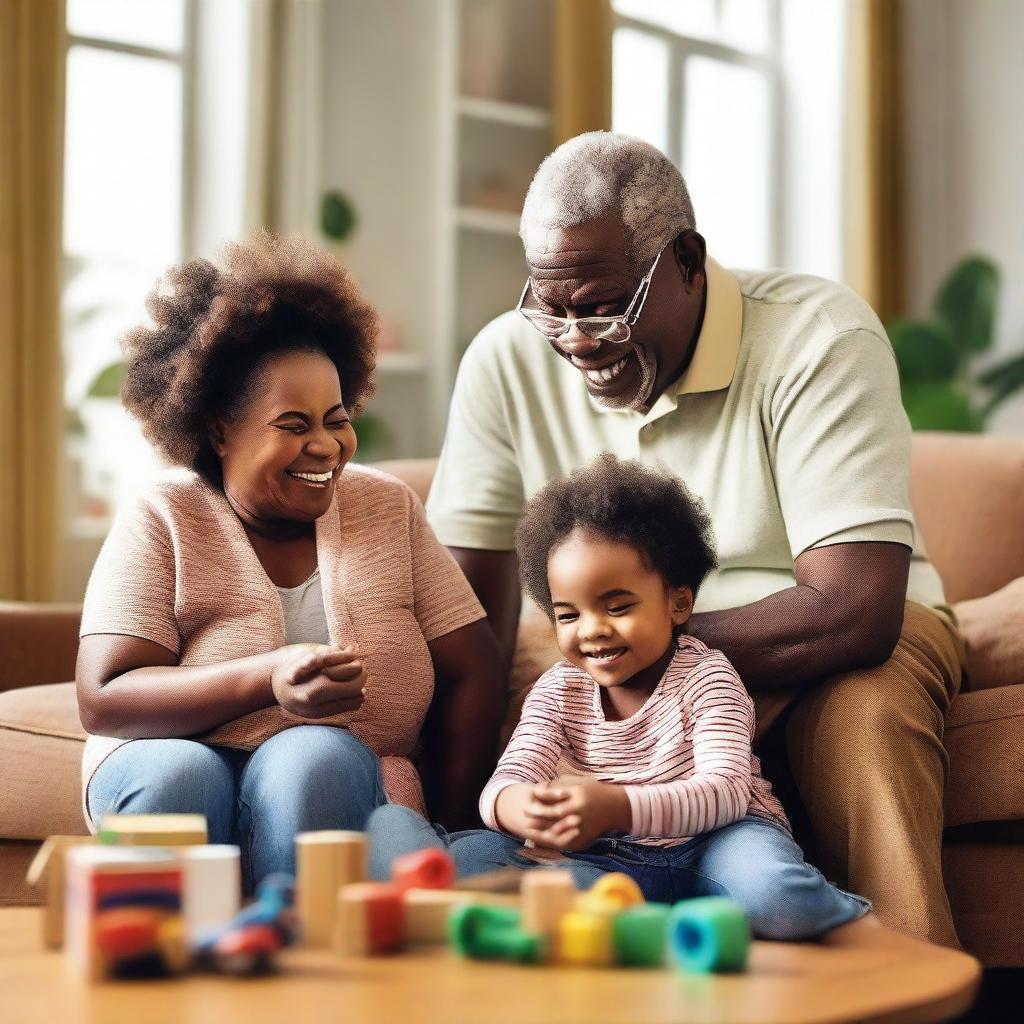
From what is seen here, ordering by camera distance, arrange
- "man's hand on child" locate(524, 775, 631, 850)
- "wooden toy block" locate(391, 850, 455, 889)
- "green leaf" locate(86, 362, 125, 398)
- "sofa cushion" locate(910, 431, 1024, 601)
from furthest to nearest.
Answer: "green leaf" locate(86, 362, 125, 398)
"sofa cushion" locate(910, 431, 1024, 601)
"man's hand on child" locate(524, 775, 631, 850)
"wooden toy block" locate(391, 850, 455, 889)

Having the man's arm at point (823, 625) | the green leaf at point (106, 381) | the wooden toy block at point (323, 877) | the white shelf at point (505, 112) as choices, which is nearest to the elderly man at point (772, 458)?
the man's arm at point (823, 625)

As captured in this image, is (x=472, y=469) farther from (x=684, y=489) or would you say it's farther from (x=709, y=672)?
(x=709, y=672)

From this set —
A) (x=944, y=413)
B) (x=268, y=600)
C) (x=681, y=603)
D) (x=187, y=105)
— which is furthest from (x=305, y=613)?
(x=944, y=413)

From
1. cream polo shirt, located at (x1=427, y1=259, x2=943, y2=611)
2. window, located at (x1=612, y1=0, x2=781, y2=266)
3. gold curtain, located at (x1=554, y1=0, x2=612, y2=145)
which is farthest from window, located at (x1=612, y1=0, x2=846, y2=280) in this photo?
cream polo shirt, located at (x1=427, y1=259, x2=943, y2=611)

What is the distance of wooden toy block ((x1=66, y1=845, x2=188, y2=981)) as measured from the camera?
3.54ft

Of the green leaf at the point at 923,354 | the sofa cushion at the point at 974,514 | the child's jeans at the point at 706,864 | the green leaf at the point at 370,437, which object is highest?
the green leaf at the point at 923,354

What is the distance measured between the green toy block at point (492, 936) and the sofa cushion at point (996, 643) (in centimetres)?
127

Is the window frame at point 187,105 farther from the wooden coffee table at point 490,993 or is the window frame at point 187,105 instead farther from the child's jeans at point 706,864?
the wooden coffee table at point 490,993

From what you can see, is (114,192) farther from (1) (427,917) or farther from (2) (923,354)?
(1) (427,917)

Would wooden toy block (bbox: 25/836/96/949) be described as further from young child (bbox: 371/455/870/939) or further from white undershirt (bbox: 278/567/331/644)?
white undershirt (bbox: 278/567/331/644)

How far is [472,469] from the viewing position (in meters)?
2.30

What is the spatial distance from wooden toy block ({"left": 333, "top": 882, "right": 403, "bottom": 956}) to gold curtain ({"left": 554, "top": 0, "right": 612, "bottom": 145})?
392 centimetres

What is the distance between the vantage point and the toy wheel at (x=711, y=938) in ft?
3.66

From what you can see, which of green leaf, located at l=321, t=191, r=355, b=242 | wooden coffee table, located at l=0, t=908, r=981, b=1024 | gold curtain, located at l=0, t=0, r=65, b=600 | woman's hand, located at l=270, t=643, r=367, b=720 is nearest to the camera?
wooden coffee table, located at l=0, t=908, r=981, b=1024
